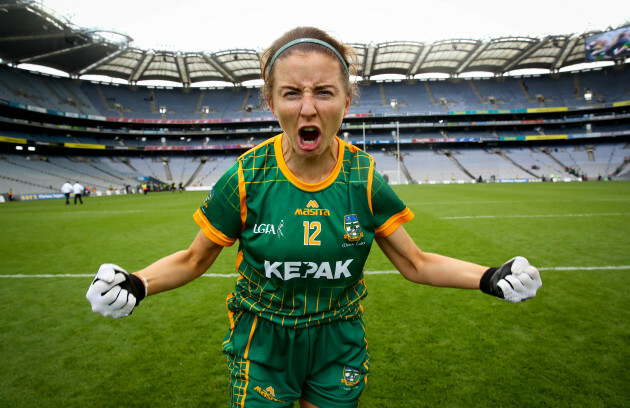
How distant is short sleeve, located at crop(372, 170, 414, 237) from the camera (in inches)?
65.7

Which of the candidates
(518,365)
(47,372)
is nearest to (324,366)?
(518,365)

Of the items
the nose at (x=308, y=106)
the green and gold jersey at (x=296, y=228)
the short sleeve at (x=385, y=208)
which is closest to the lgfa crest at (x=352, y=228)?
the green and gold jersey at (x=296, y=228)

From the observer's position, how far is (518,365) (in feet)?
9.73

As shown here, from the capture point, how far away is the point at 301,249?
59.6 inches

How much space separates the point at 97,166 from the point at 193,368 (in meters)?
54.7

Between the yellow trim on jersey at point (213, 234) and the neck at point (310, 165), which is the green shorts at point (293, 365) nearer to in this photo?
the yellow trim on jersey at point (213, 234)

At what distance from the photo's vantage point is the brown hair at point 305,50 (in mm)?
1467

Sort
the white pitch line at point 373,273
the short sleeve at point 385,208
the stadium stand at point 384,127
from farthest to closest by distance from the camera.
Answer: the stadium stand at point 384,127 → the white pitch line at point 373,273 → the short sleeve at point 385,208

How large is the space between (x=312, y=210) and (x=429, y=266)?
71 centimetres

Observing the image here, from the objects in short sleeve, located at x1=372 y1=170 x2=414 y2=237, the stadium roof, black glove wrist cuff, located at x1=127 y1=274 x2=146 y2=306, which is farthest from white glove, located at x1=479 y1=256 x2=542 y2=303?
the stadium roof

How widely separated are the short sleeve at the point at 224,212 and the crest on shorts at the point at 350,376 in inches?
32.9

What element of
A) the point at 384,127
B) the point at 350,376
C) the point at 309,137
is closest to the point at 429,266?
the point at 350,376

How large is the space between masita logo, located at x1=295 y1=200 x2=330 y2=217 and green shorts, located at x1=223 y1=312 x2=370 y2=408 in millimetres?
551

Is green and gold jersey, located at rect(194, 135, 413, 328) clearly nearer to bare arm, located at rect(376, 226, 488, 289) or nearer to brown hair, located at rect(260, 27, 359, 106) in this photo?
bare arm, located at rect(376, 226, 488, 289)
